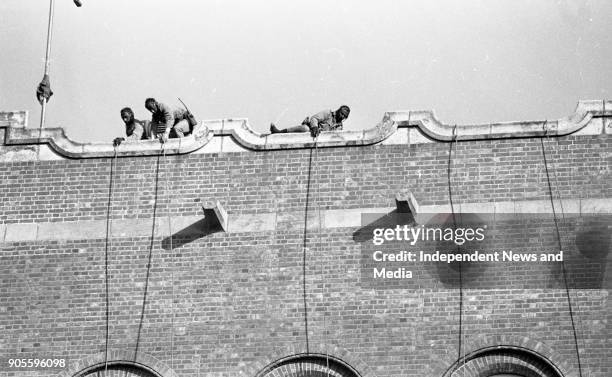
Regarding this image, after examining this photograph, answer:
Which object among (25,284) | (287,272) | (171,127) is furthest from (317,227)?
(25,284)

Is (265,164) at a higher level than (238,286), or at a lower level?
higher

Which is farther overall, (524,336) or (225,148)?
(225,148)

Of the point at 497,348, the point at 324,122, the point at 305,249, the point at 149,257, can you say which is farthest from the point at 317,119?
the point at 497,348

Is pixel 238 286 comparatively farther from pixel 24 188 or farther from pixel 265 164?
pixel 24 188

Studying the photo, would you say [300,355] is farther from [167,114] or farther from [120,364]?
[167,114]

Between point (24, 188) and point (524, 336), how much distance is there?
863 centimetres

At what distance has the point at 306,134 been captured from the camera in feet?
81.0

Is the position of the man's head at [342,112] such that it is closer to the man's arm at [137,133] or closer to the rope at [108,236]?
the man's arm at [137,133]

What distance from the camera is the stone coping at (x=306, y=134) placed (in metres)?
24.1

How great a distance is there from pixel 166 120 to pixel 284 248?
3333 mm

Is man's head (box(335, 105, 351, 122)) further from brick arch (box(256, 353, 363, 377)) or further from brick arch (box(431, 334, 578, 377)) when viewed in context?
brick arch (box(431, 334, 578, 377))

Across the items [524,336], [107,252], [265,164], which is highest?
[265,164]

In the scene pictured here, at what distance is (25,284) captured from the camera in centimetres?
2452

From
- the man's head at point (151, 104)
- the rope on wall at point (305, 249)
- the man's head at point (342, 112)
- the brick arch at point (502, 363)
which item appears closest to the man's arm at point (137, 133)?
the man's head at point (151, 104)
